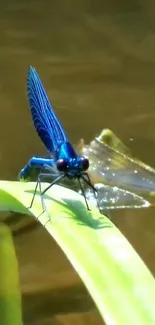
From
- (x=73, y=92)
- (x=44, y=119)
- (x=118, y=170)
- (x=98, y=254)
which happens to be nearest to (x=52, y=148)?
(x=44, y=119)

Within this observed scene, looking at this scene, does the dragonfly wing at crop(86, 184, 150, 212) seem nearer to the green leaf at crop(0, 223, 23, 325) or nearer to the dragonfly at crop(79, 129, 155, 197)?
the dragonfly at crop(79, 129, 155, 197)

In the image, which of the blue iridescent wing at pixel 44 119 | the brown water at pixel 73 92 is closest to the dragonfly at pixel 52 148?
the blue iridescent wing at pixel 44 119

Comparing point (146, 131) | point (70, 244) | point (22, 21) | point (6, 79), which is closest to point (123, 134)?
point (146, 131)

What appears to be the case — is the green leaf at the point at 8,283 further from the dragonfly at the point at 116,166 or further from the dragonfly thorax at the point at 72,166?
the dragonfly at the point at 116,166

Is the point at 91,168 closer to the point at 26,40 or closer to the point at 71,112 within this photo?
the point at 71,112

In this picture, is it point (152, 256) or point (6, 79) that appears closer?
point (152, 256)

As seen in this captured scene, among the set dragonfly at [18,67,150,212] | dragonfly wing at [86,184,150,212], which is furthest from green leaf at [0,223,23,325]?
dragonfly wing at [86,184,150,212]

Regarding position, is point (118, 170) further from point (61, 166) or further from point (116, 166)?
point (61, 166)

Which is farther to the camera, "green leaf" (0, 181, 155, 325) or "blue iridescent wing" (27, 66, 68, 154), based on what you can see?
"blue iridescent wing" (27, 66, 68, 154)
